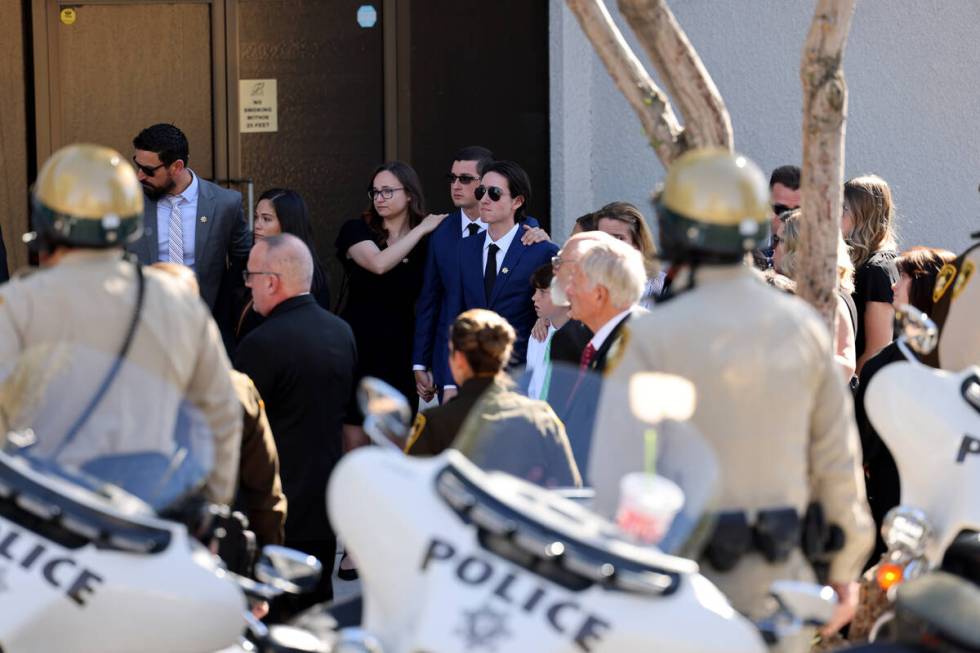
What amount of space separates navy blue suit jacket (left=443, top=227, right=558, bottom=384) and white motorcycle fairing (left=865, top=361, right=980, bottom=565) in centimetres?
288

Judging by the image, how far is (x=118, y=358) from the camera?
453 cm

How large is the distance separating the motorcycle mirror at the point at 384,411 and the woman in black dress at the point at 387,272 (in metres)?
4.42

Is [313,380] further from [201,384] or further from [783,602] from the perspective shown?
[783,602]

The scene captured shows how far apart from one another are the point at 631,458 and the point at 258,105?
6.67 metres

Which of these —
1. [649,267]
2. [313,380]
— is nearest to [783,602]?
[313,380]

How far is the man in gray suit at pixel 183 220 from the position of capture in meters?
8.15

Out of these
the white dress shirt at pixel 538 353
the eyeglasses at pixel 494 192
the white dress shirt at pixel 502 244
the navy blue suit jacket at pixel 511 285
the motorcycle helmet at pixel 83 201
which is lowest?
the white dress shirt at pixel 538 353

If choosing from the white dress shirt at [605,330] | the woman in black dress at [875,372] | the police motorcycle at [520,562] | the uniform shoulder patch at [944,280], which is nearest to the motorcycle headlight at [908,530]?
the police motorcycle at [520,562]

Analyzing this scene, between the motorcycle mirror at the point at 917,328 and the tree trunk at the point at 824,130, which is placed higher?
the tree trunk at the point at 824,130

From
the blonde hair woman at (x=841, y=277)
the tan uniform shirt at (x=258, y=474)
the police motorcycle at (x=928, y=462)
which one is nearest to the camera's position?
the police motorcycle at (x=928, y=462)

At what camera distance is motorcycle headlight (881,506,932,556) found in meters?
4.77

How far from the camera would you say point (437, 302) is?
27.1 ft

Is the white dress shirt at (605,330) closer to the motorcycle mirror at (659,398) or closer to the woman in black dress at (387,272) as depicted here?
the motorcycle mirror at (659,398)

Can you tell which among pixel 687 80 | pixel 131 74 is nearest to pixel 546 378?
pixel 687 80
